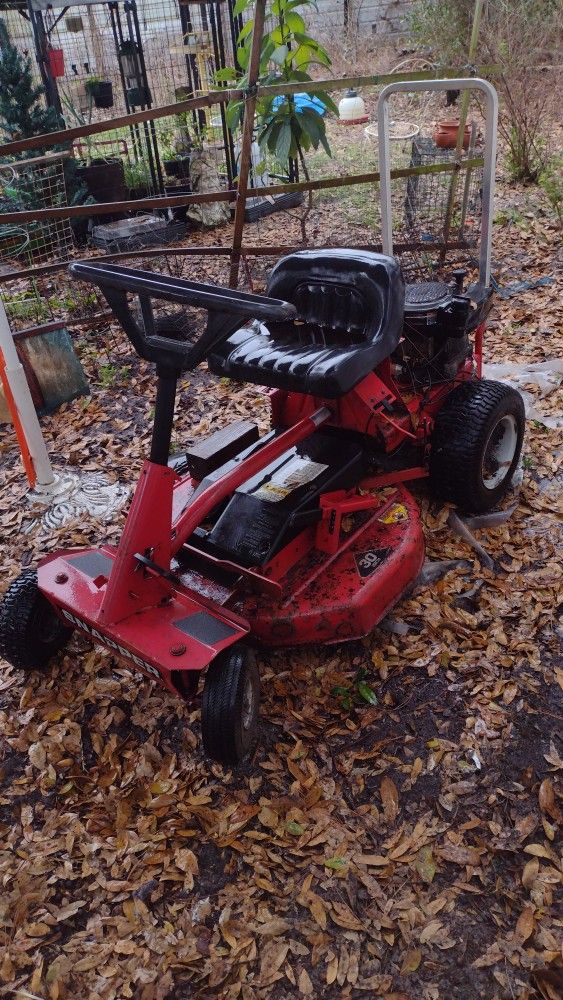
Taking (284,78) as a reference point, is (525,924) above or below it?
below

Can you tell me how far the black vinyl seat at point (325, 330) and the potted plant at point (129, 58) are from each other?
24.0 ft

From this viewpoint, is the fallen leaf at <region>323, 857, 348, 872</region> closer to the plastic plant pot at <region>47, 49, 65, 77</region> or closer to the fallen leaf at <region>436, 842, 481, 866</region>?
the fallen leaf at <region>436, 842, 481, 866</region>

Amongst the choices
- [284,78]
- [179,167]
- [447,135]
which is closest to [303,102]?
[284,78]

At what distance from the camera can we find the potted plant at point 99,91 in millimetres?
9680

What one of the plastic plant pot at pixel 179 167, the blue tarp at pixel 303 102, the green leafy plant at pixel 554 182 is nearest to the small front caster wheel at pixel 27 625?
the blue tarp at pixel 303 102

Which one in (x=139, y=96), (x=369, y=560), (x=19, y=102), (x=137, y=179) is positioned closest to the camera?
(x=369, y=560)

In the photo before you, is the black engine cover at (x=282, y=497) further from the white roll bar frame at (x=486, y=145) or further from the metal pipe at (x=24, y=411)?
the metal pipe at (x=24, y=411)

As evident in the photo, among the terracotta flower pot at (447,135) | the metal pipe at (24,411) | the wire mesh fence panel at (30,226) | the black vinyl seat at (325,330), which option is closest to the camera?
the black vinyl seat at (325,330)

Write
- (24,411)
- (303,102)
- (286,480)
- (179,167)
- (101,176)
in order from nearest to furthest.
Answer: (286,480) < (24,411) < (303,102) < (101,176) < (179,167)

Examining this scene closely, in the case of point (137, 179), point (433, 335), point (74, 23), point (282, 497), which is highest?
point (74, 23)

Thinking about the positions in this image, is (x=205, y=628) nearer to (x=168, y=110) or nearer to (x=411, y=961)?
(x=411, y=961)

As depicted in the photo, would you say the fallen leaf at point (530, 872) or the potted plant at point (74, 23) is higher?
the potted plant at point (74, 23)

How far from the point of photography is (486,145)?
3328mm

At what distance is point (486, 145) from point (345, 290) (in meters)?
1.09
